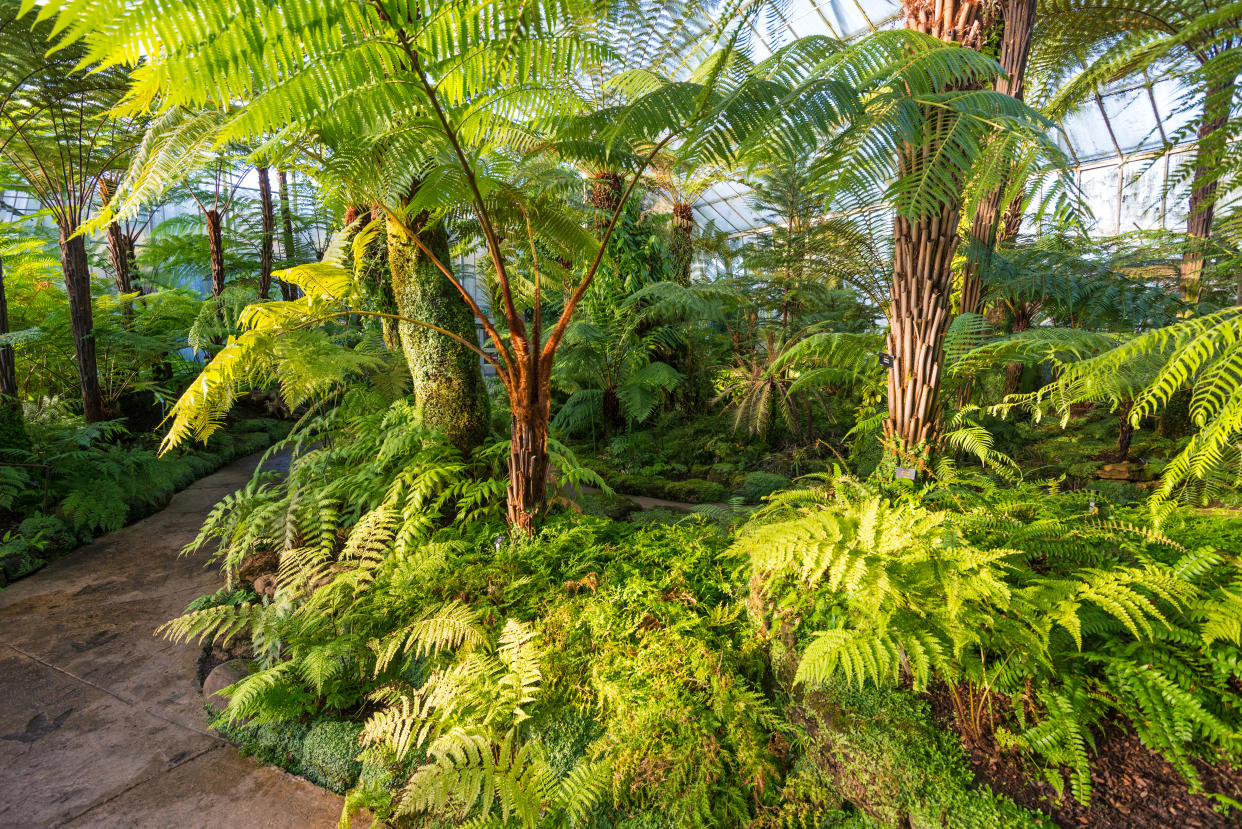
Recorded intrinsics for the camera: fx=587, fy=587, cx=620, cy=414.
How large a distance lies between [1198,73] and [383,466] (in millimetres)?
3419

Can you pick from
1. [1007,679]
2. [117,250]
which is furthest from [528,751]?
[117,250]

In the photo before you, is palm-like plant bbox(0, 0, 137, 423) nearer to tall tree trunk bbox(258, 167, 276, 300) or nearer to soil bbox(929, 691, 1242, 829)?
tall tree trunk bbox(258, 167, 276, 300)

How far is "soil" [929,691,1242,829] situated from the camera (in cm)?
113

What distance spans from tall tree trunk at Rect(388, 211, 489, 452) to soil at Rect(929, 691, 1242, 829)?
2.69 m

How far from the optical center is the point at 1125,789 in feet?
3.93

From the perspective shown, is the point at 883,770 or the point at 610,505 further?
the point at 610,505

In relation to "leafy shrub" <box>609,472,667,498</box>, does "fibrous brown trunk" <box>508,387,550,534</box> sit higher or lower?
higher

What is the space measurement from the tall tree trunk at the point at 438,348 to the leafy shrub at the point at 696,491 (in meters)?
1.47

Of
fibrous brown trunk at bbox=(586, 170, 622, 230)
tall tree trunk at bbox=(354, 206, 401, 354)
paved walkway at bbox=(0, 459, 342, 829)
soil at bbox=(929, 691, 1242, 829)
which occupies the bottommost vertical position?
paved walkway at bbox=(0, 459, 342, 829)

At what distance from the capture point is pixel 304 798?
185 centimetres

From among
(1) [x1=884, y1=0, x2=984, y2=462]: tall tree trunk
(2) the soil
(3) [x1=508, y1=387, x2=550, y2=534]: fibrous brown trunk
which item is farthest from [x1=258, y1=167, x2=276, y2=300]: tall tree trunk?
(2) the soil

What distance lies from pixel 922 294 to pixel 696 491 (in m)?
2.35

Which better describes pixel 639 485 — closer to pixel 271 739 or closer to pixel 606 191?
pixel 271 739

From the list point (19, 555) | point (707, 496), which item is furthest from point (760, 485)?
point (19, 555)
